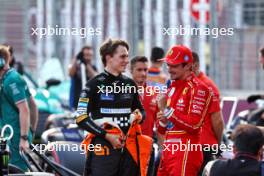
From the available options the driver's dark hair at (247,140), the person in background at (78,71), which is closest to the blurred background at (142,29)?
the person in background at (78,71)

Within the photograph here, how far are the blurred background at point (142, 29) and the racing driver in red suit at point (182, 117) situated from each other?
23.1 ft

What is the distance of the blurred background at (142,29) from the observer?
62.7 feet

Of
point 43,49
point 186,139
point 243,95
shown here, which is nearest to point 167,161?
point 186,139

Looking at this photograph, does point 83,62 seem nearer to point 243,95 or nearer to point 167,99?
point 243,95

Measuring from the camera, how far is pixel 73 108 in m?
18.0

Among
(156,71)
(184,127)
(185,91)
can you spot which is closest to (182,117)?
(184,127)

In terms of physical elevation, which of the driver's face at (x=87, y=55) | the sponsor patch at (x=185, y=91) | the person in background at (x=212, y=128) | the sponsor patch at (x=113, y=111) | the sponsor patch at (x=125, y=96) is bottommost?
the person in background at (x=212, y=128)

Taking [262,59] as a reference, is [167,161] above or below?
below

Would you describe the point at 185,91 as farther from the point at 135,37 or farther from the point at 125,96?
the point at 135,37

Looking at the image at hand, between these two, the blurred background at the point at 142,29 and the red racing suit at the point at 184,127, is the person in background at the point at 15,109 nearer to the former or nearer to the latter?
the red racing suit at the point at 184,127

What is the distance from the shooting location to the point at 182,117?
10930 millimetres

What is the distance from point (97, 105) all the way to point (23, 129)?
151cm

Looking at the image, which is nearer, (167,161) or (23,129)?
(167,161)

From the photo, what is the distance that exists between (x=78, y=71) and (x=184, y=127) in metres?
7.14
